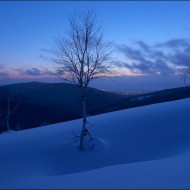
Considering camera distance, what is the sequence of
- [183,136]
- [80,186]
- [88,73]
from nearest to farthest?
[80,186], [88,73], [183,136]

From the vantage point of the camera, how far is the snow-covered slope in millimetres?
8938

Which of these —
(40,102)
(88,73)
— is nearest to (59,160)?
(88,73)

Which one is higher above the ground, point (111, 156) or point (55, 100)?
point (55, 100)

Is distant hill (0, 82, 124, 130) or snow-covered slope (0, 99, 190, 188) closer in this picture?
snow-covered slope (0, 99, 190, 188)

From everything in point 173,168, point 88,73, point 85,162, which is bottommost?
point 85,162

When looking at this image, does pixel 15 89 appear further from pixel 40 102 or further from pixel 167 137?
pixel 167 137

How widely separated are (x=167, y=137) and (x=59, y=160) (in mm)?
6715

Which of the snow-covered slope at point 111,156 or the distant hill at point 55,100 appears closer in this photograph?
the snow-covered slope at point 111,156

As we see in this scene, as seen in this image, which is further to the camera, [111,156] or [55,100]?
[55,100]

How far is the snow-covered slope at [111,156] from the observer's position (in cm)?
894

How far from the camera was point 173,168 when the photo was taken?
9836 mm

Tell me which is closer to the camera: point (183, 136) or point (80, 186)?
point (80, 186)

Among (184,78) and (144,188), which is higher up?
(184,78)

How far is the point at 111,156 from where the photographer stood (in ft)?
53.7
